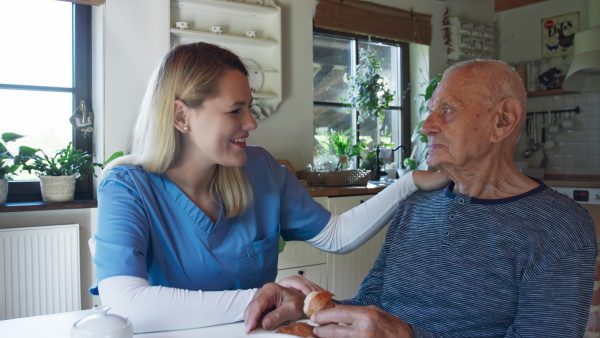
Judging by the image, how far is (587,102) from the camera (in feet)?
15.0

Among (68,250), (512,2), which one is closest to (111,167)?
(68,250)

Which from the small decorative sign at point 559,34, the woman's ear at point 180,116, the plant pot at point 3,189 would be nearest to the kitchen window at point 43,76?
the plant pot at point 3,189

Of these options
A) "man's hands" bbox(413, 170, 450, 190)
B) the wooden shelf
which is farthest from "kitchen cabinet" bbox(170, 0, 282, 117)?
the wooden shelf

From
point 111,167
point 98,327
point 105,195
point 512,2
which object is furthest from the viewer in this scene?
point 512,2

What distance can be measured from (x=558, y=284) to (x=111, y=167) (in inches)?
44.2

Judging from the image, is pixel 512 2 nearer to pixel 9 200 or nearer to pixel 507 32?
pixel 507 32

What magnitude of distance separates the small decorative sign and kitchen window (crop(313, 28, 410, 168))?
134 cm

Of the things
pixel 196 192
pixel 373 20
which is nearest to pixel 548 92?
pixel 373 20

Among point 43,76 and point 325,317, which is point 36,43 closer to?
point 43,76

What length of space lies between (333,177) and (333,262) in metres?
0.54

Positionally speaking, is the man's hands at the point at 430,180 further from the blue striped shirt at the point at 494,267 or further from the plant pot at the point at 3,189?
the plant pot at the point at 3,189

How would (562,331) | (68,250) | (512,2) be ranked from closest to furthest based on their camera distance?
(562,331)
(68,250)
(512,2)

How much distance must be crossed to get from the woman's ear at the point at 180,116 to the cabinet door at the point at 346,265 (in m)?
1.84

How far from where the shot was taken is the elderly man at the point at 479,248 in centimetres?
112
